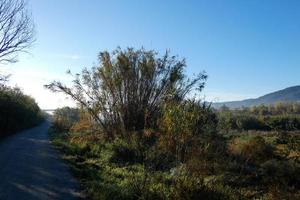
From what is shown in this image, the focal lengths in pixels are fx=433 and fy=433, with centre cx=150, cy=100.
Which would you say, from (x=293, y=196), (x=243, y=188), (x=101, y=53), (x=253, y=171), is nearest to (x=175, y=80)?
(x=101, y=53)

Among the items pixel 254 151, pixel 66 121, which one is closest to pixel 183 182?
pixel 254 151

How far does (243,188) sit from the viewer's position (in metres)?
12.5

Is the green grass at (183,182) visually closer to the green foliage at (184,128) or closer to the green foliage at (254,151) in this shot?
the green foliage at (184,128)

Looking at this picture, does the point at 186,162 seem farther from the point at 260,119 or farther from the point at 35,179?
the point at 35,179

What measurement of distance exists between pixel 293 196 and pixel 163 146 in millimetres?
4287

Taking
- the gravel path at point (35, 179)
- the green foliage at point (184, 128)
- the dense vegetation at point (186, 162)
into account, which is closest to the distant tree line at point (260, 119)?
the dense vegetation at point (186, 162)

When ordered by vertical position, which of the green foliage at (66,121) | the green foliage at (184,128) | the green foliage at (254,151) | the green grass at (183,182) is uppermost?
the green foliage at (66,121)

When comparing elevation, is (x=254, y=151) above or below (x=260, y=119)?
below

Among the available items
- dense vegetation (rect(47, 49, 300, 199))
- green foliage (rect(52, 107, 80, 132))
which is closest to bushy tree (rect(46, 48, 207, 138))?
dense vegetation (rect(47, 49, 300, 199))

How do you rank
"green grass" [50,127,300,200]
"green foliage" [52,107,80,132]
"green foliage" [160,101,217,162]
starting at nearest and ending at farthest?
1. "green grass" [50,127,300,200]
2. "green foliage" [160,101,217,162]
3. "green foliage" [52,107,80,132]

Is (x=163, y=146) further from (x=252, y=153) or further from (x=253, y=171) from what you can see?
(x=252, y=153)

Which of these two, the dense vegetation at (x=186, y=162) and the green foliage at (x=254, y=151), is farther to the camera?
the green foliage at (x=254, y=151)

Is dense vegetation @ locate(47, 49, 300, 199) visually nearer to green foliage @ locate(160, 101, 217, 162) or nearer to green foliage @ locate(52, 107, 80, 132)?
green foliage @ locate(160, 101, 217, 162)

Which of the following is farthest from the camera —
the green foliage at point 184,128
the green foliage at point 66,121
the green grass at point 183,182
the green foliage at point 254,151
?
the green foliage at point 66,121
